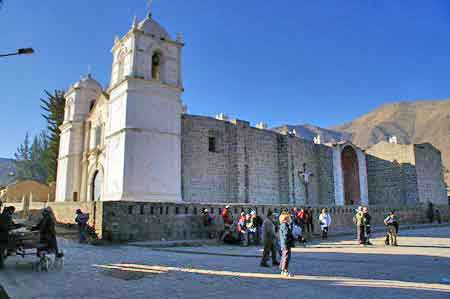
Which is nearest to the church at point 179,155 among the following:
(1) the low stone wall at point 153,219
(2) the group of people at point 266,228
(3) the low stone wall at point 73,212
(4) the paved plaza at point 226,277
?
(3) the low stone wall at point 73,212

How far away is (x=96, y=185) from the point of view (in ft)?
79.5

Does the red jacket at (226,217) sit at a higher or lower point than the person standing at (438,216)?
higher

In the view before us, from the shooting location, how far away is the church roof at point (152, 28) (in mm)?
20753

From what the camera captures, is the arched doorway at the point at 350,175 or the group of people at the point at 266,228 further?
the arched doorway at the point at 350,175

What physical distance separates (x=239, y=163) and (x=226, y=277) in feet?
57.6

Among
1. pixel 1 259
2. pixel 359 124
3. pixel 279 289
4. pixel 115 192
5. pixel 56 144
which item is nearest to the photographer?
pixel 279 289

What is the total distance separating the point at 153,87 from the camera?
65.7 ft

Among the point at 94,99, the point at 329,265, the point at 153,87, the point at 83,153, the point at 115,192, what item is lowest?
the point at 329,265

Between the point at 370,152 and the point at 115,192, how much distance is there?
26655 millimetres

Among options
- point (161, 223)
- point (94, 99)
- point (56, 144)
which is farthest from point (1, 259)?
point (56, 144)

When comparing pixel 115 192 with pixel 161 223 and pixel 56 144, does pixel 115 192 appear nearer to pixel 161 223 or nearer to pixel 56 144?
pixel 161 223

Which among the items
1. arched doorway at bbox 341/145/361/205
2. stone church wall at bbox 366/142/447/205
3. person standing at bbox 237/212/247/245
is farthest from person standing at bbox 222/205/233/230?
stone church wall at bbox 366/142/447/205

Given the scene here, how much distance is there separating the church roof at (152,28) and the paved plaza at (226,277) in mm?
14813

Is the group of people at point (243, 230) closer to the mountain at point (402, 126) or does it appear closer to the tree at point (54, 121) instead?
the tree at point (54, 121)
